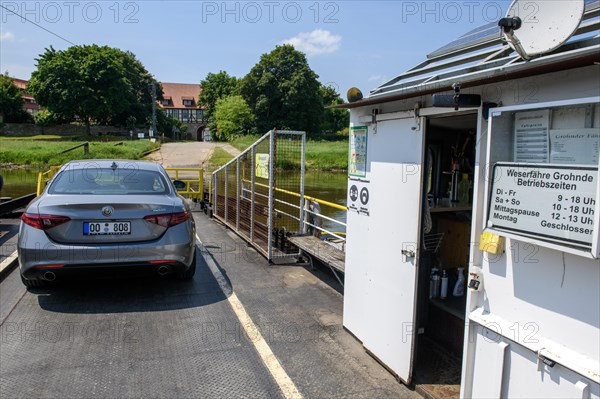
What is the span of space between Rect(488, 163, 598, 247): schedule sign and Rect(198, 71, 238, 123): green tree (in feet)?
303

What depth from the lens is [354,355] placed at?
3.99m

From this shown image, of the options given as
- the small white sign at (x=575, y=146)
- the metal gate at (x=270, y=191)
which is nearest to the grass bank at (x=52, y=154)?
the metal gate at (x=270, y=191)

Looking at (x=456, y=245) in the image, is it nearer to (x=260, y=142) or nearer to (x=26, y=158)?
(x=260, y=142)

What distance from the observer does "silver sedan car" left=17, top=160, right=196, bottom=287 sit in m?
4.77

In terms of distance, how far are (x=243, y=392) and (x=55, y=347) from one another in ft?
6.11

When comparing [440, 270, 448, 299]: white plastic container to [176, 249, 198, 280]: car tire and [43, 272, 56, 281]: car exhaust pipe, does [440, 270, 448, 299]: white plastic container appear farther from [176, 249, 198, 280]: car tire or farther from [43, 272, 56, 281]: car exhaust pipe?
[43, 272, 56, 281]: car exhaust pipe

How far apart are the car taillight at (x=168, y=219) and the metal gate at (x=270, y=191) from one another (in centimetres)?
186

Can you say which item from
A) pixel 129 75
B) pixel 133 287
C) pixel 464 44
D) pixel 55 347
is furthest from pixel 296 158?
pixel 129 75

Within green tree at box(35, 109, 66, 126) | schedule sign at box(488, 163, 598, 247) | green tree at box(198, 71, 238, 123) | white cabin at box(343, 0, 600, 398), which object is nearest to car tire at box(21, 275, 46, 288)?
white cabin at box(343, 0, 600, 398)

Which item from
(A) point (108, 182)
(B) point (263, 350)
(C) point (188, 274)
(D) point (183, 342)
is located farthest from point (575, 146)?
(A) point (108, 182)

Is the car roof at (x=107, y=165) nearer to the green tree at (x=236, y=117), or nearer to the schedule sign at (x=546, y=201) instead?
the schedule sign at (x=546, y=201)

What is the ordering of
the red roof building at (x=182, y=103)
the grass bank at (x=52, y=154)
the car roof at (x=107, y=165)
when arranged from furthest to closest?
1. the red roof building at (x=182, y=103)
2. the grass bank at (x=52, y=154)
3. the car roof at (x=107, y=165)

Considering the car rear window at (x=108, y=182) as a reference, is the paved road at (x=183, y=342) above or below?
below

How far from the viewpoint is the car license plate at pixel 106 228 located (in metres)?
4.82
